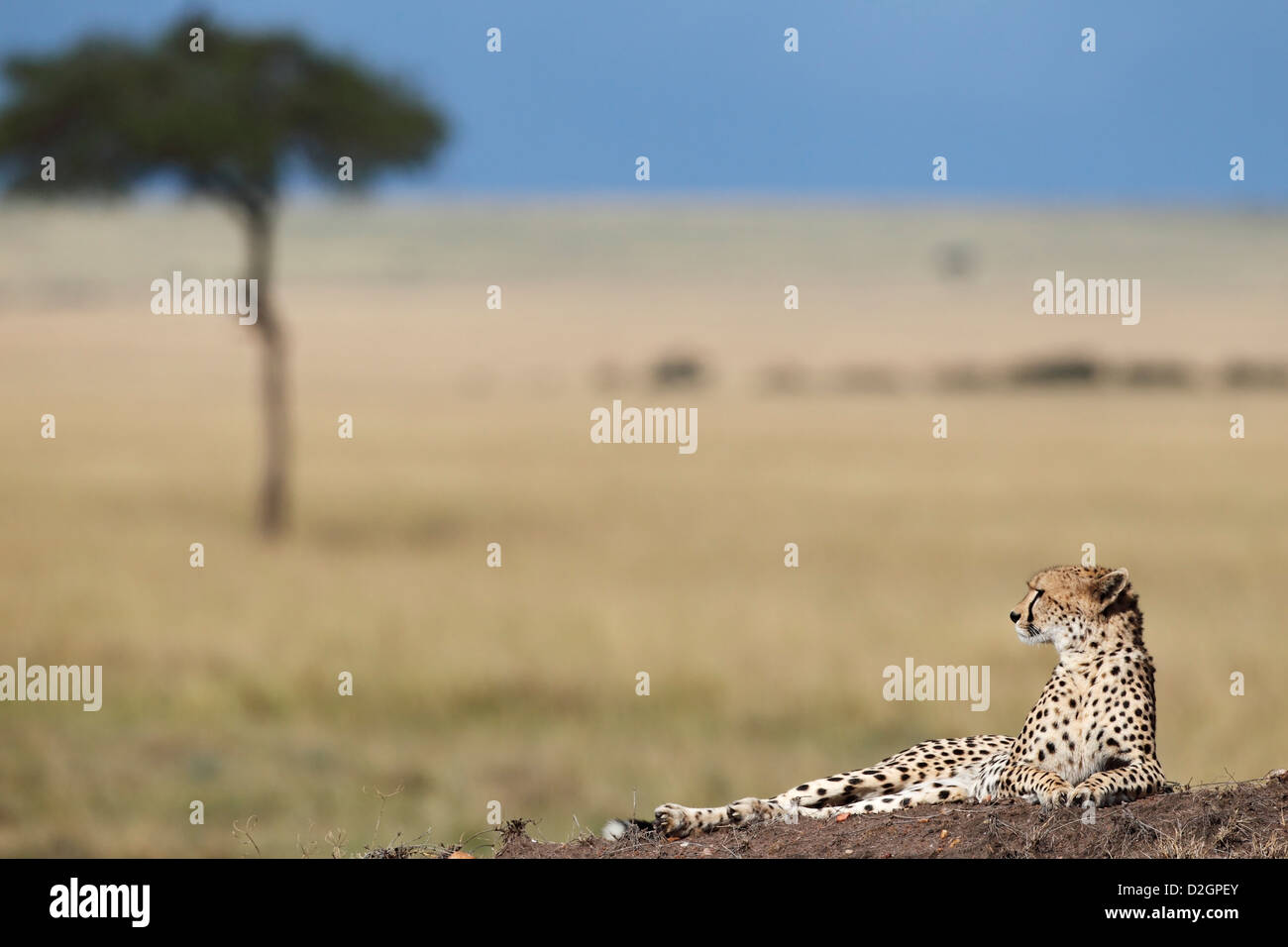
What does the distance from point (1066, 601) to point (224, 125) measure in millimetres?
17916

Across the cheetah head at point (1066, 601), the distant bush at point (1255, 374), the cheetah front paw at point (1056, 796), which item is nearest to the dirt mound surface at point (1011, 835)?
the cheetah front paw at point (1056, 796)

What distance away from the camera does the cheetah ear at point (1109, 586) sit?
3203mm

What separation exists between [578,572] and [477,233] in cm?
9380

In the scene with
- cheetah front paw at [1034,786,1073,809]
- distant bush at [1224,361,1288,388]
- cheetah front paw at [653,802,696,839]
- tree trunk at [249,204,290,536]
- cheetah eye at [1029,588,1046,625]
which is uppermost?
distant bush at [1224,361,1288,388]

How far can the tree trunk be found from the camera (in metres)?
19.4

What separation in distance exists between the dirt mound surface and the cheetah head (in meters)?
0.40

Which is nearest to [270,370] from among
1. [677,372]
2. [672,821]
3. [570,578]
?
[570,578]

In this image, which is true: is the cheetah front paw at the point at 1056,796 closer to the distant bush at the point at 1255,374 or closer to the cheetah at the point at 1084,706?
the cheetah at the point at 1084,706

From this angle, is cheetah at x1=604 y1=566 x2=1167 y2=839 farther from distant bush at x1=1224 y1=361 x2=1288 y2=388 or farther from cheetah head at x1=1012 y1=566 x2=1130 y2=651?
distant bush at x1=1224 y1=361 x2=1288 y2=388

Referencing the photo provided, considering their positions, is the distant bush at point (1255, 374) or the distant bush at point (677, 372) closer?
the distant bush at point (1255, 374)

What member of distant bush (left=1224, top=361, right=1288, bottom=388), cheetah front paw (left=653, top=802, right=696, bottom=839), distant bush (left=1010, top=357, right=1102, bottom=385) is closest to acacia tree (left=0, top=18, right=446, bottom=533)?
cheetah front paw (left=653, top=802, right=696, bottom=839)

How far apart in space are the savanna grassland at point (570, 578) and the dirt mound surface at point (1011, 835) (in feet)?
15.1

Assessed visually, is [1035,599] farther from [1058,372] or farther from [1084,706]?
[1058,372]
